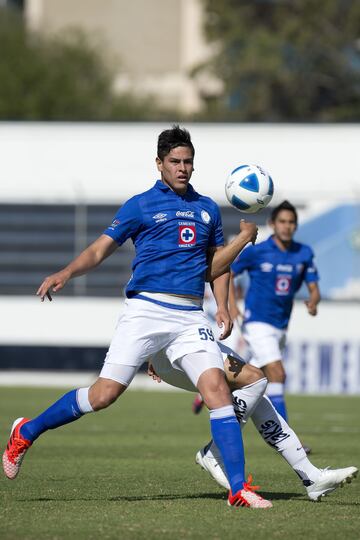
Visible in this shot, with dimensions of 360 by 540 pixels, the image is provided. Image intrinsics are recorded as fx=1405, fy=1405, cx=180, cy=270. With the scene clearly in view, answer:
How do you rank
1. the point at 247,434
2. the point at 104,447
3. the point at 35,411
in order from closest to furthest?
the point at 104,447
the point at 247,434
the point at 35,411

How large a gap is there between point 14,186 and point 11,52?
27.6 meters

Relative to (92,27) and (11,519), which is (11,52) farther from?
(11,519)

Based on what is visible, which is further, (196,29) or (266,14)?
(196,29)

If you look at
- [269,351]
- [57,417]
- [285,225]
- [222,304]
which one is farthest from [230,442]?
[285,225]

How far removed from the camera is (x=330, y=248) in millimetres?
27359

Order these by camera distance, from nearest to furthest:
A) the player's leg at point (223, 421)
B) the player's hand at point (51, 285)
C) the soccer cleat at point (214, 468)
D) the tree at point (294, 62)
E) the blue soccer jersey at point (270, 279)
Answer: the player's hand at point (51, 285) < the player's leg at point (223, 421) < the soccer cleat at point (214, 468) < the blue soccer jersey at point (270, 279) < the tree at point (294, 62)

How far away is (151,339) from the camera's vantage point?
31.6ft

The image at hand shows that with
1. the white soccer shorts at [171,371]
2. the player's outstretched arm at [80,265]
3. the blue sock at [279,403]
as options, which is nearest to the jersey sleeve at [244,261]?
the blue sock at [279,403]

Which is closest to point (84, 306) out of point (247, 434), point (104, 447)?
point (247, 434)

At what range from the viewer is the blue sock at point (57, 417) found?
9.84m

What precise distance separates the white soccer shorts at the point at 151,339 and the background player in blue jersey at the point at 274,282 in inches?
211

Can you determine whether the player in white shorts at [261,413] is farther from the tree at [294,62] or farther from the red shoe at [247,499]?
the tree at [294,62]

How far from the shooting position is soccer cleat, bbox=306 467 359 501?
9703mm

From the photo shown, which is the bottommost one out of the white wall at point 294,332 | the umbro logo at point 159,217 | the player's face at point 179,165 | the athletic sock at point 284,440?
the white wall at point 294,332
